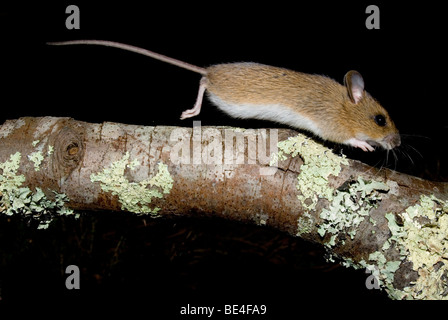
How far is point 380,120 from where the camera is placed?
183 centimetres

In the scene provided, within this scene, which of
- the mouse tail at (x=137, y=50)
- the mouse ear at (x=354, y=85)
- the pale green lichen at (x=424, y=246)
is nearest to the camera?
the pale green lichen at (x=424, y=246)

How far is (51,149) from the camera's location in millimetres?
1174

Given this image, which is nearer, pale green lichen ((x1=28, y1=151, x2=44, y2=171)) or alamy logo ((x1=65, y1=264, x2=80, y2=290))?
pale green lichen ((x1=28, y1=151, x2=44, y2=171))

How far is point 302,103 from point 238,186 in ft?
2.90

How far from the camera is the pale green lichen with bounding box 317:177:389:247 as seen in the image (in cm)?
111

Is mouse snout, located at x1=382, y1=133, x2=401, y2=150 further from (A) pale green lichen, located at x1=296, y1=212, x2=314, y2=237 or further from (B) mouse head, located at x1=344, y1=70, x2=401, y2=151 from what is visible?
(A) pale green lichen, located at x1=296, y1=212, x2=314, y2=237

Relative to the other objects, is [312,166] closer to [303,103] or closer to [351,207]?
[351,207]

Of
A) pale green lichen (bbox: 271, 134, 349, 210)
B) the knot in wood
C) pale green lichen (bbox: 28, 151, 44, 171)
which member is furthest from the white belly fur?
pale green lichen (bbox: 28, 151, 44, 171)

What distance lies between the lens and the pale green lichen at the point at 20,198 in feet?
3.81

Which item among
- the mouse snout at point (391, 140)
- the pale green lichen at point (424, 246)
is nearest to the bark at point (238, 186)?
the pale green lichen at point (424, 246)

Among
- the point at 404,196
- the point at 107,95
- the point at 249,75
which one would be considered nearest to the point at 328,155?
the point at 404,196

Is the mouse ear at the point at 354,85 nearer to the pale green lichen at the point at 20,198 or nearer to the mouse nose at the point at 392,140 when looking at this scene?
the mouse nose at the point at 392,140

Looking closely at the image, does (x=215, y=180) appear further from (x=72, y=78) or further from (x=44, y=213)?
(x=72, y=78)

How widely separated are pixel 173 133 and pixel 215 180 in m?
0.24
